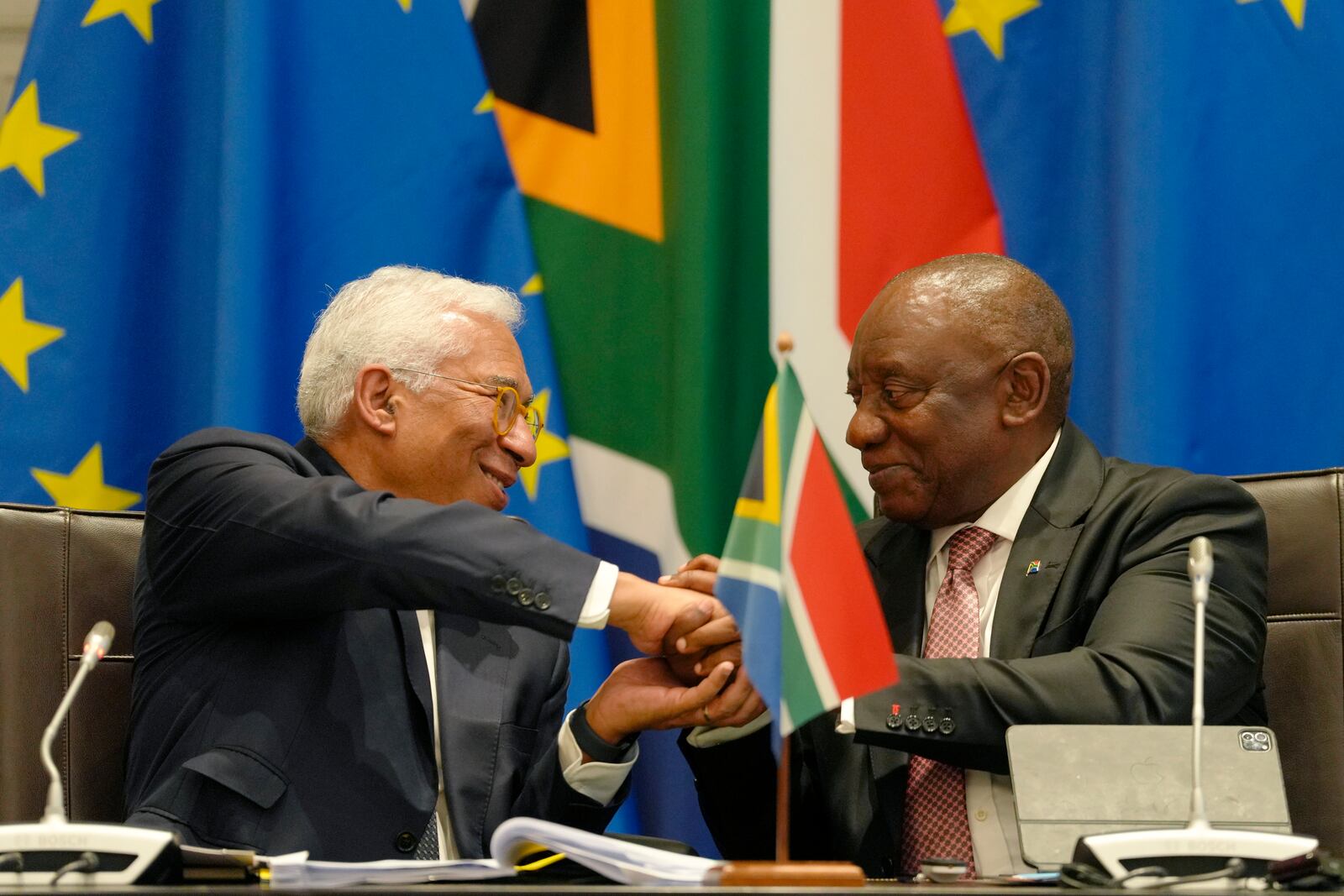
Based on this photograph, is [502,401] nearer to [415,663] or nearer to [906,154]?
[415,663]

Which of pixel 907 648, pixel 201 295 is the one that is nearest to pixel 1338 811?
pixel 907 648

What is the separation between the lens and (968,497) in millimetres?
3133

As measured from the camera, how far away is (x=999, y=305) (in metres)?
3.15

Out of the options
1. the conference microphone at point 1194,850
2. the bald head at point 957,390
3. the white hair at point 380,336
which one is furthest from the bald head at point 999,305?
the conference microphone at point 1194,850

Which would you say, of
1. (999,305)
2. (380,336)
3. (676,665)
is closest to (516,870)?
(676,665)

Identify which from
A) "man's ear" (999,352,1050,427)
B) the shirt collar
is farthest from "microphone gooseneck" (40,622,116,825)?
"man's ear" (999,352,1050,427)

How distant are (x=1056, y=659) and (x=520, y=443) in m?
1.20

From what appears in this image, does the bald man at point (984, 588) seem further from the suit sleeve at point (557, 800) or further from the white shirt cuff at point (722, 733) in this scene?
the suit sleeve at point (557, 800)

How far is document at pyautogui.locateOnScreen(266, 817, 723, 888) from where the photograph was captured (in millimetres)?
1766

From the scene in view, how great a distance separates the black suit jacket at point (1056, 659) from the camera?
97.7 inches

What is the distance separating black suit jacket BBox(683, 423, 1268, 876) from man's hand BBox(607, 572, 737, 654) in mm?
313

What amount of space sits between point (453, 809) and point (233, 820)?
41 centimetres

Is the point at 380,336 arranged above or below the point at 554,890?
above

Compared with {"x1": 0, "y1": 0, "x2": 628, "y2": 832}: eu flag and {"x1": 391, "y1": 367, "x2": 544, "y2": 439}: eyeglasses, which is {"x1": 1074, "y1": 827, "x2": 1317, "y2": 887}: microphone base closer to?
{"x1": 391, "y1": 367, "x2": 544, "y2": 439}: eyeglasses
